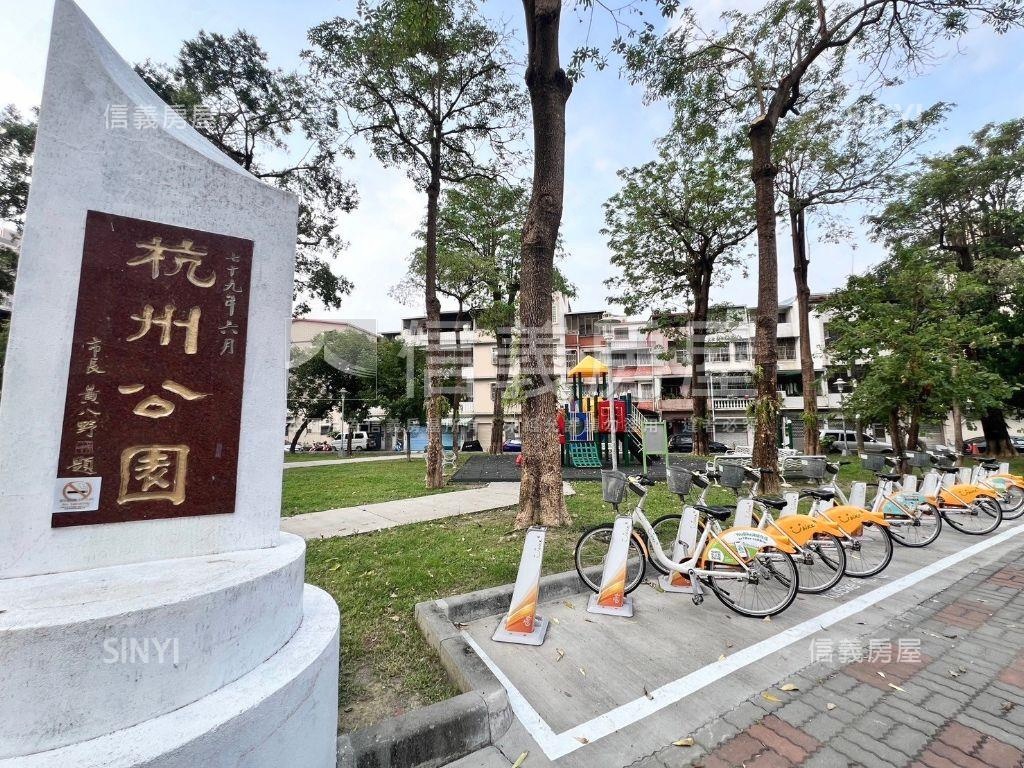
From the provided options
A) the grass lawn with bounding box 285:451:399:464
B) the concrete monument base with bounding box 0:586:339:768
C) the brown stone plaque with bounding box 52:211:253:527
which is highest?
the brown stone plaque with bounding box 52:211:253:527

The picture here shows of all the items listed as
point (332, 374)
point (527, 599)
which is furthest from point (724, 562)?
point (332, 374)

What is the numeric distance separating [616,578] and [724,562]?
977 millimetres

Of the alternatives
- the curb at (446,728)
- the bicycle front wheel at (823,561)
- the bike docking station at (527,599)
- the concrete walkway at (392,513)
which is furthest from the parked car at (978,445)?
the curb at (446,728)

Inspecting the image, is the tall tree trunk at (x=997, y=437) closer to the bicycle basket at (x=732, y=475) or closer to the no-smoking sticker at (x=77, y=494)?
the bicycle basket at (x=732, y=475)

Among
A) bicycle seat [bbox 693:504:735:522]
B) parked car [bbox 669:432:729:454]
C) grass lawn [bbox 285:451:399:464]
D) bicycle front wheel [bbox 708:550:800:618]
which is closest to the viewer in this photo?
bicycle front wheel [bbox 708:550:800:618]

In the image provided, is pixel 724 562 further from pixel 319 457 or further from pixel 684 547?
pixel 319 457

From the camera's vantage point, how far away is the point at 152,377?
2.18m

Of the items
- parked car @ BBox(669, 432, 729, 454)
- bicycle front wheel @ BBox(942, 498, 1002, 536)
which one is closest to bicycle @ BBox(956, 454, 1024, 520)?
bicycle front wheel @ BBox(942, 498, 1002, 536)

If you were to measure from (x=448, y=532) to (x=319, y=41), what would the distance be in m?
11.2

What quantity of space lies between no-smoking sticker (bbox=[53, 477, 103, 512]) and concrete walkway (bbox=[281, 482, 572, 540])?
4.26 meters

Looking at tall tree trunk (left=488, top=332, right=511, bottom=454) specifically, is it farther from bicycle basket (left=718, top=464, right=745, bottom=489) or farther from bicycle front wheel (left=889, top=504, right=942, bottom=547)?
bicycle front wheel (left=889, top=504, right=942, bottom=547)

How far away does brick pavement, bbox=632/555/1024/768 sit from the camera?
7.04 feet

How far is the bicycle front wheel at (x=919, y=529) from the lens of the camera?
18.6ft

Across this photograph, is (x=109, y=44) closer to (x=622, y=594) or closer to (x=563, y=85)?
(x=622, y=594)
